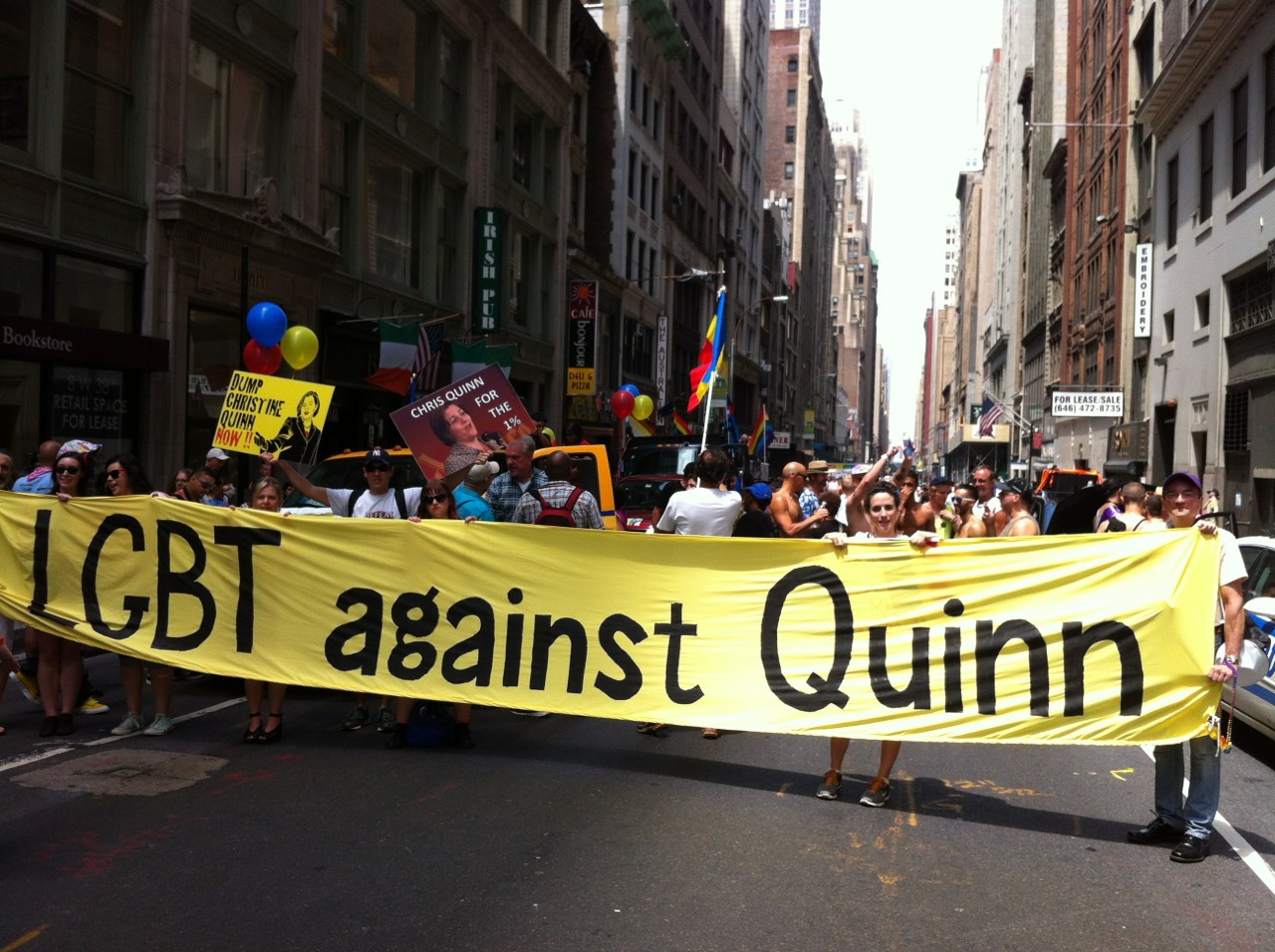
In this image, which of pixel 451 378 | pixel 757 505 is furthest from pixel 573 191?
pixel 757 505

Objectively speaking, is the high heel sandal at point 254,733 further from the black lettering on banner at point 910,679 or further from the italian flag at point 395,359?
the italian flag at point 395,359

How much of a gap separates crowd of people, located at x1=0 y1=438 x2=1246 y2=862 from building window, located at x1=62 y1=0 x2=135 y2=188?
6728 millimetres

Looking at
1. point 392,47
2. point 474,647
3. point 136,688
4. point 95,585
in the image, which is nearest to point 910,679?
point 474,647

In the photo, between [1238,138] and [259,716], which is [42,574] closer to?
[259,716]

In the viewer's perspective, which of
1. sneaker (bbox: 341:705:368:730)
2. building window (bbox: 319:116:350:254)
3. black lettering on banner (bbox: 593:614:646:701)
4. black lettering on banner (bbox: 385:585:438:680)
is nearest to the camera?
black lettering on banner (bbox: 593:614:646:701)

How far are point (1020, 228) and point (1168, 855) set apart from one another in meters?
79.8

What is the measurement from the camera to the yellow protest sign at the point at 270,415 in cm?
1116

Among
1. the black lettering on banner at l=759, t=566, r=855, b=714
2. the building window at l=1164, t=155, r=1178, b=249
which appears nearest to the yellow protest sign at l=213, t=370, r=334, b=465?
the black lettering on banner at l=759, t=566, r=855, b=714

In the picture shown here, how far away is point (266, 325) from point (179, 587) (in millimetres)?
8144

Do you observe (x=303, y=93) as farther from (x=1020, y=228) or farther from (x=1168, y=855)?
(x=1020, y=228)

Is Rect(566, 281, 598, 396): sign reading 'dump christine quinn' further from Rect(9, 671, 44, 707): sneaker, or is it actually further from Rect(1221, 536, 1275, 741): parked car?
Rect(1221, 536, 1275, 741): parked car

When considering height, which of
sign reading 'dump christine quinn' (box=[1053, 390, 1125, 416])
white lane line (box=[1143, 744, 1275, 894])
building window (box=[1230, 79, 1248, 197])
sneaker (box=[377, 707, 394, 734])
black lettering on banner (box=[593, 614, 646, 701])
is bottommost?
white lane line (box=[1143, 744, 1275, 894])

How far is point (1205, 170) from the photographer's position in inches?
1146

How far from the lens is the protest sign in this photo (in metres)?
10.4
